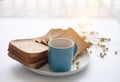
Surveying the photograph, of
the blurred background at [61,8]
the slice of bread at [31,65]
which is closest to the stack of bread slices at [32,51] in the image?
the slice of bread at [31,65]

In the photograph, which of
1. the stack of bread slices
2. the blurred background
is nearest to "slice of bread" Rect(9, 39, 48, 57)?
the stack of bread slices

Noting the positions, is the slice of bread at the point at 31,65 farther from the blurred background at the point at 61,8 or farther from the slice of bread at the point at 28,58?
the blurred background at the point at 61,8

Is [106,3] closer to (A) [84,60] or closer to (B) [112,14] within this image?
(B) [112,14]

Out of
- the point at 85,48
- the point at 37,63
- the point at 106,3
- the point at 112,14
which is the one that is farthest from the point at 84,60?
the point at 106,3

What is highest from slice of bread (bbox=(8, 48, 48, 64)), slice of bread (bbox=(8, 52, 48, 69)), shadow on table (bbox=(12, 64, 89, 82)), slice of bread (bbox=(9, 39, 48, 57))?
slice of bread (bbox=(9, 39, 48, 57))

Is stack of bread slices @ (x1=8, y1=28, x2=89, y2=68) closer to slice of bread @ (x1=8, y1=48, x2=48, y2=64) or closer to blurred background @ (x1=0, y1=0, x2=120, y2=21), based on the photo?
slice of bread @ (x1=8, y1=48, x2=48, y2=64)

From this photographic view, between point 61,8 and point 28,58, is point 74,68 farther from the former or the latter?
point 61,8

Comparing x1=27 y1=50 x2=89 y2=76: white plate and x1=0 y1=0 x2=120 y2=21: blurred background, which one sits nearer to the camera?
x1=27 y1=50 x2=89 y2=76: white plate
